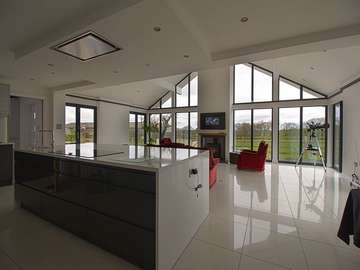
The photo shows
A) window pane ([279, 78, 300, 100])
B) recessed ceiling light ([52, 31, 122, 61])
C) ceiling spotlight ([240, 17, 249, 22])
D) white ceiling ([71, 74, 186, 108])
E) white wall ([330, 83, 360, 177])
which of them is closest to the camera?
ceiling spotlight ([240, 17, 249, 22])

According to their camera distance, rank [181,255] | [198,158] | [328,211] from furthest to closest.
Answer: [328,211], [198,158], [181,255]

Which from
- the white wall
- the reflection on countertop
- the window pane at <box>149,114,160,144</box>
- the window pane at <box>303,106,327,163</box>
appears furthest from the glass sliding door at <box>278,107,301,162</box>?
the reflection on countertop

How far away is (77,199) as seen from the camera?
199 cm

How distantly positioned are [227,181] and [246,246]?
272 cm

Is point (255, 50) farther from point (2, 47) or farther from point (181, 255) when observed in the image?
point (2, 47)

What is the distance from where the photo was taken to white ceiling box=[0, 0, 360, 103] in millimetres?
2209

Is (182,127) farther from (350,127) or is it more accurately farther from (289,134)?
(350,127)

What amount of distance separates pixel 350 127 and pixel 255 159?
2527 mm

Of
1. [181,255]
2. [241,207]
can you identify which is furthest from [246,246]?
[241,207]

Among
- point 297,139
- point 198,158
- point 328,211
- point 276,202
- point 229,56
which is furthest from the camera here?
point 297,139

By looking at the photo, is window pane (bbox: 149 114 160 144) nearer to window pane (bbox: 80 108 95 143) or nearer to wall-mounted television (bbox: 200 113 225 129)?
wall-mounted television (bbox: 200 113 225 129)

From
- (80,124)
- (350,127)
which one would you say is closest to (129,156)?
(350,127)

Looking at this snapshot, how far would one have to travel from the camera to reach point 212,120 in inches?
319

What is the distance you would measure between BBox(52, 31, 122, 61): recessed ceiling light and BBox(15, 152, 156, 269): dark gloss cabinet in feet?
6.02
